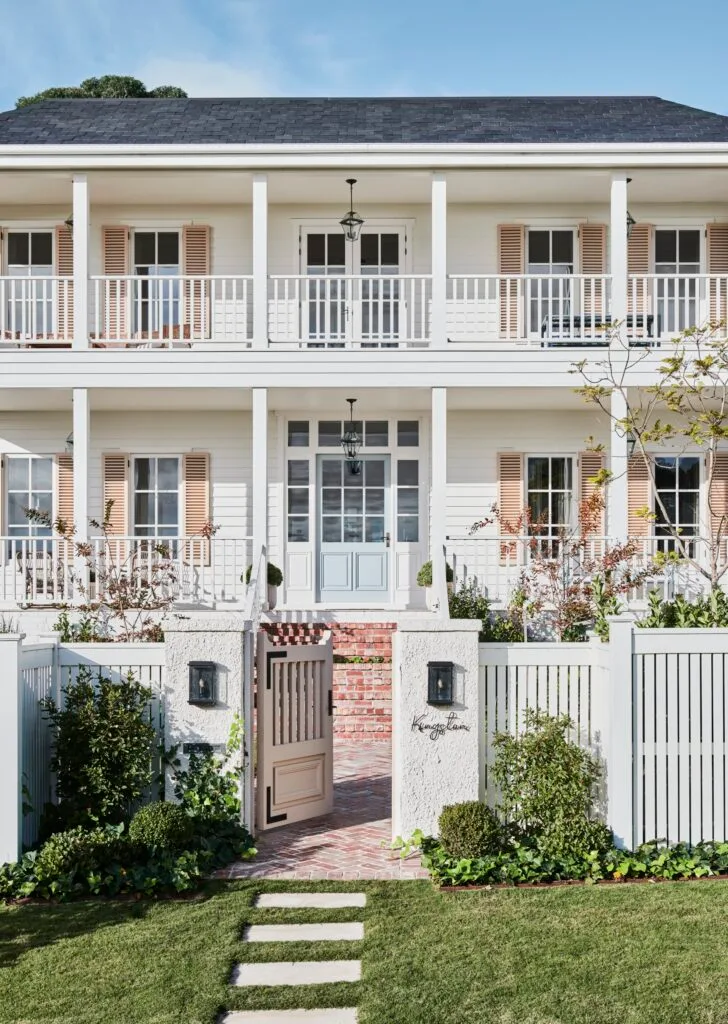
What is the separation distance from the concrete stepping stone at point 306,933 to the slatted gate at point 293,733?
7.04ft

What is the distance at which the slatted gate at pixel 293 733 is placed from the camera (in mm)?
8148

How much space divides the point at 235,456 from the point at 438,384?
3.58m

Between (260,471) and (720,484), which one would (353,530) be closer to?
(260,471)

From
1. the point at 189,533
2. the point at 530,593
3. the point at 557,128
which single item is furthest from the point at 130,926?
the point at 557,128

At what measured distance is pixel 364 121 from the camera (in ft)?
51.2

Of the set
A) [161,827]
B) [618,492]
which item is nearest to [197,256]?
[618,492]

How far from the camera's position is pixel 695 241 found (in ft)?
51.1

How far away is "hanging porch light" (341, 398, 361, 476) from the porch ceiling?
2.94 metres

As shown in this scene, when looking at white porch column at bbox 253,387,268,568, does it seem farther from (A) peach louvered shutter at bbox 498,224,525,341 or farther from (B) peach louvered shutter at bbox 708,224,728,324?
(B) peach louvered shutter at bbox 708,224,728,324

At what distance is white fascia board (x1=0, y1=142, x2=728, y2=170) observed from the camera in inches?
531

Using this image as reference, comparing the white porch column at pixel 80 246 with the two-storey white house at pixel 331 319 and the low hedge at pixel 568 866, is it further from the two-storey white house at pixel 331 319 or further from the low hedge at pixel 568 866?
the low hedge at pixel 568 866

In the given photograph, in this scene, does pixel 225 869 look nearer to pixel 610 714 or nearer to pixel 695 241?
pixel 610 714

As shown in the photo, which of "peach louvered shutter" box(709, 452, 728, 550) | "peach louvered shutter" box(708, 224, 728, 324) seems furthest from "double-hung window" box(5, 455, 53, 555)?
"peach louvered shutter" box(708, 224, 728, 324)

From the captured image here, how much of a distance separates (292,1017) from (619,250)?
11.0 metres
